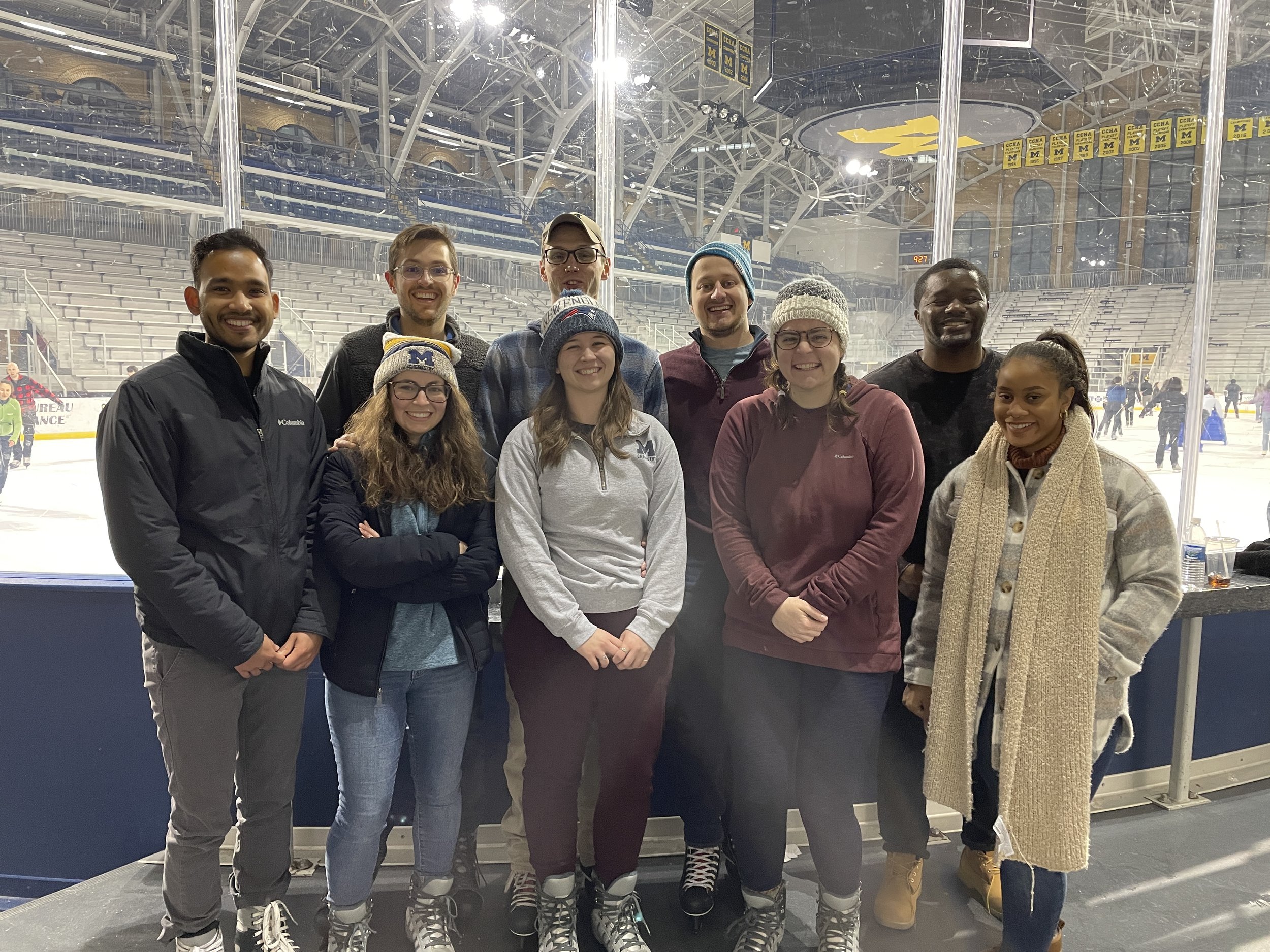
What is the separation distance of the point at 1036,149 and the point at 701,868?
2.86 m

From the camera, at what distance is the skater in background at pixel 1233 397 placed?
3053 millimetres

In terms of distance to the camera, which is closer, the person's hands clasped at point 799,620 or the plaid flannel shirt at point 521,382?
the person's hands clasped at point 799,620

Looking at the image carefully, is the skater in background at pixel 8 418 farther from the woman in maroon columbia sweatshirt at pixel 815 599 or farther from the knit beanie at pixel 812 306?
the knit beanie at pixel 812 306

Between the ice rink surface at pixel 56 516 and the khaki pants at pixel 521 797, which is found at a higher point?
the ice rink surface at pixel 56 516

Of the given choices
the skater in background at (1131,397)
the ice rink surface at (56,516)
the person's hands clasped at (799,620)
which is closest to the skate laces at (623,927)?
the person's hands clasped at (799,620)

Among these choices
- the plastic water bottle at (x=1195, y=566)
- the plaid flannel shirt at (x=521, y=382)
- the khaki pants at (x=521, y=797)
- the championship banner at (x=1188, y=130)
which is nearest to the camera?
the plaid flannel shirt at (x=521, y=382)

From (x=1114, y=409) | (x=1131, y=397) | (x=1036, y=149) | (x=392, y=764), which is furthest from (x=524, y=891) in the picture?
(x=1036, y=149)

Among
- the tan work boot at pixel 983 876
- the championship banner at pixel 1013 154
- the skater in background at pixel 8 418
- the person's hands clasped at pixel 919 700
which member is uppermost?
the championship banner at pixel 1013 154

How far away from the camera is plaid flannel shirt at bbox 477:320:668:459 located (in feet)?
6.16

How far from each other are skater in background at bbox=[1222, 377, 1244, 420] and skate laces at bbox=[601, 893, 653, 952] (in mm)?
3038

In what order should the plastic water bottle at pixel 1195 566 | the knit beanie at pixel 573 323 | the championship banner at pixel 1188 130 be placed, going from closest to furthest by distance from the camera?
the knit beanie at pixel 573 323 < the plastic water bottle at pixel 1195 566 < the championship banner at pixel 1188 130

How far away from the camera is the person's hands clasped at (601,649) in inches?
63.7

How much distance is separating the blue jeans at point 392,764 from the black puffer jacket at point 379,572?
6 cm

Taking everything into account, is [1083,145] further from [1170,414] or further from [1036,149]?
[1170,414]
